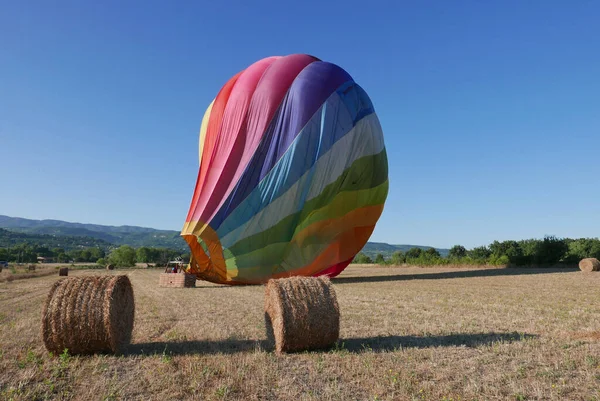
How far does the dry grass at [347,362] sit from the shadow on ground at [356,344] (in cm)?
2

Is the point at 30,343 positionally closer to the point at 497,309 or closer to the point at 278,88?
the point at 497,309

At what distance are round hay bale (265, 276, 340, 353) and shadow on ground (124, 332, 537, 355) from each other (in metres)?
0.34

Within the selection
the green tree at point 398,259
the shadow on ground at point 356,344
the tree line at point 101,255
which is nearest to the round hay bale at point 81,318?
the shadow on ground at point 356,344

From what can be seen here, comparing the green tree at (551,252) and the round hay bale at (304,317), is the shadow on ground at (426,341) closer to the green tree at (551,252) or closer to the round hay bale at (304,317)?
the round hay bale at (304,317)

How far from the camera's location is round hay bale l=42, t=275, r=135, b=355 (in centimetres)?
651

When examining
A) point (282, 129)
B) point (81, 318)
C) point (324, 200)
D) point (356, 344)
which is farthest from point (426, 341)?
point (282, 129)

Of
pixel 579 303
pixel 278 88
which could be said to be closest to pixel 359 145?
pixel 278 88

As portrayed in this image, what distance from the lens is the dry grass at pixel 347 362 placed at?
487 cm

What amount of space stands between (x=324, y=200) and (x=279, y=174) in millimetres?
2151

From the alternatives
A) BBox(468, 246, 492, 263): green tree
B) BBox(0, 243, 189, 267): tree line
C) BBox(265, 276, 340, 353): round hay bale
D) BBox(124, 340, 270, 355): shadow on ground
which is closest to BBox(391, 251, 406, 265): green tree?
BBox(468, 246, 492, 263): green tree

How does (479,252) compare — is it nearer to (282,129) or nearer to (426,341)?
(282,129)

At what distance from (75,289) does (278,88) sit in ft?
41.4

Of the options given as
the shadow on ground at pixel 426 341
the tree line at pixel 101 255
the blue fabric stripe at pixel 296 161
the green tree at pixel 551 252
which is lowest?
the tree line at pixel 101 255

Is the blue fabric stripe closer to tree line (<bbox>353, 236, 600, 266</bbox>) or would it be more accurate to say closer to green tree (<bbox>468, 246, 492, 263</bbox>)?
tree line (<bbox>353, 236, 600, 266</bbox>)
